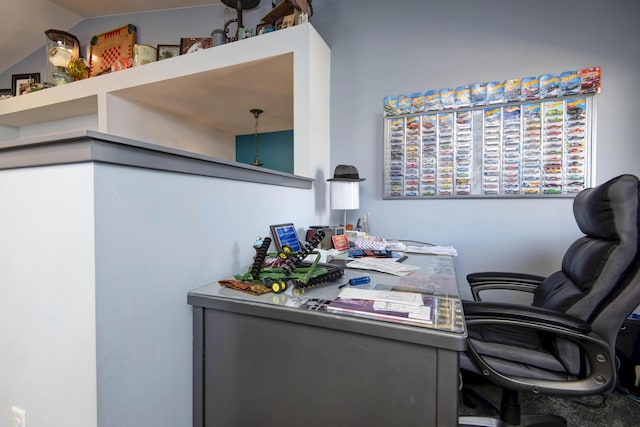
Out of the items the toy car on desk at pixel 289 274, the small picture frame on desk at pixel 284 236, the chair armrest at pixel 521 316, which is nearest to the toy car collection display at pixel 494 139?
the small picture frame on desk at pixel 284 236

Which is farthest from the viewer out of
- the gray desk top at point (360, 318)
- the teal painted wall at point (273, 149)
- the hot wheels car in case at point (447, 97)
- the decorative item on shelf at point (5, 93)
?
the teal painted wall at point (273, 149)

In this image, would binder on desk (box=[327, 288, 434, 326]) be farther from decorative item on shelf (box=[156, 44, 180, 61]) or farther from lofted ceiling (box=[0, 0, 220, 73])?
lofted ceiling (box=[0, 0, 220, 73])

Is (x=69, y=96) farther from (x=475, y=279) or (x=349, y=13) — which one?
(x=475, y=279)

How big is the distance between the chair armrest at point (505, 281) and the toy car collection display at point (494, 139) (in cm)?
65

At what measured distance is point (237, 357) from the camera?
2.85ft

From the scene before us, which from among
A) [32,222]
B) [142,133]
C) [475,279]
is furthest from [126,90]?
[475,279]

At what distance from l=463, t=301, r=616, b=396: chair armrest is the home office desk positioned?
0.16 metres

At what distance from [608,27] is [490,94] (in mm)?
685

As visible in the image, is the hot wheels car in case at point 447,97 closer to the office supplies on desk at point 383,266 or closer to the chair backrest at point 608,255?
the chair backrest at point 608,255

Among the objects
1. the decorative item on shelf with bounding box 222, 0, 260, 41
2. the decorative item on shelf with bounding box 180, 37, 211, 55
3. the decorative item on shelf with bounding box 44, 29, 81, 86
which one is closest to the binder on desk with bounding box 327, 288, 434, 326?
the decorative item on shelf with bounding box 222, 0, 260, 41

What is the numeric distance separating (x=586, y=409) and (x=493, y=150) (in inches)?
59.1

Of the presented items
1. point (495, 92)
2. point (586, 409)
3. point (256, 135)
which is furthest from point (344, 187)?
point (256, 135)

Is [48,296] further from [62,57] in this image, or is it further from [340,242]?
[62,57]

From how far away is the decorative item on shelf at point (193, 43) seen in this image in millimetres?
2626
